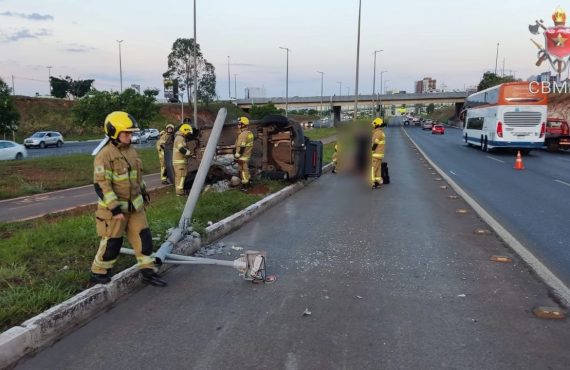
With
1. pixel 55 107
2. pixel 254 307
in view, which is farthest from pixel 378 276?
pixel 55 107

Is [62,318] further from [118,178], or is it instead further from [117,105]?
[117,105]

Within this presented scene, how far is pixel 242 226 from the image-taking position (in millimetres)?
8242

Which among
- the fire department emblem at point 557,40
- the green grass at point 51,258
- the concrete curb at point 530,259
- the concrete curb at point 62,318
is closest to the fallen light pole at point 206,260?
the concrete curb at point 62,318

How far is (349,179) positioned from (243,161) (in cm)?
449

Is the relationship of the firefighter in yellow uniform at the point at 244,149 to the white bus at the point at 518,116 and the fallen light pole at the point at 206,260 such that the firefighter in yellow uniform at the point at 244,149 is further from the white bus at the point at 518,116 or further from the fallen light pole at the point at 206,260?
the white bus at the point at 518,116

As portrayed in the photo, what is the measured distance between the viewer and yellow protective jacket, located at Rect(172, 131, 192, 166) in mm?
11201

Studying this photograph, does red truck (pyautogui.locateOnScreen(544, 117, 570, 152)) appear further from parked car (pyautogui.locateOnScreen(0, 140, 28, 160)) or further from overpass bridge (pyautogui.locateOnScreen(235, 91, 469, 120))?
overpass bridge (pyautogui.locateOnScreen(235, 91, 469, 120))

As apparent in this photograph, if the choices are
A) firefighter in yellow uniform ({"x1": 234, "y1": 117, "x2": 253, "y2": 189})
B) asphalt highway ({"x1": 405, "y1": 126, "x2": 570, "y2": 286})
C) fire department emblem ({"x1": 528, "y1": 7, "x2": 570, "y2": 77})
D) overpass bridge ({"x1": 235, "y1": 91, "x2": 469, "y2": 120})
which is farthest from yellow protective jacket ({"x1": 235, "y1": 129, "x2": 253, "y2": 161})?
overpass bridge ({"x1": 235, "y1": 91, "x2": 469, "y2": 120})

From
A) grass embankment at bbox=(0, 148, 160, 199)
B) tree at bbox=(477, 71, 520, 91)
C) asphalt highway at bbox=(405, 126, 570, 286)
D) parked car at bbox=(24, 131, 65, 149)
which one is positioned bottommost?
parked car at bbox=(24, 131, 65, 149)

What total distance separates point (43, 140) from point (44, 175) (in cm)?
2670

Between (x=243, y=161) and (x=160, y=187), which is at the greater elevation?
(x=243, y=161)

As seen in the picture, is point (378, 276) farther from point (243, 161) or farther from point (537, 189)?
point (537, 189)

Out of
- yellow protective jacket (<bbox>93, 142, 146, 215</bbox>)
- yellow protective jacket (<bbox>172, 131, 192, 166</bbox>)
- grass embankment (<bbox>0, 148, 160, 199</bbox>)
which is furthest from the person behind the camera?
grass embankment (<bbox>0, 148, 160, 199</bbox>)

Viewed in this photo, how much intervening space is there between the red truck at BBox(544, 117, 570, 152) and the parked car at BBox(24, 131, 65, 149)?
3649cm
